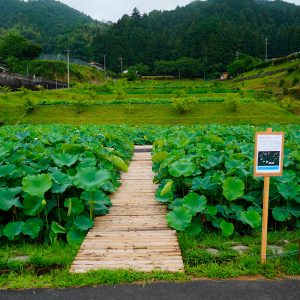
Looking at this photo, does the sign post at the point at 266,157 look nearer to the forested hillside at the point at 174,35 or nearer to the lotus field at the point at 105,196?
the lotus field at the point at 105,196

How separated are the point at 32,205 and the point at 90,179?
0.84 m

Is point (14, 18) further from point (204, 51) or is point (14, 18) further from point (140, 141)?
point (140, 141)

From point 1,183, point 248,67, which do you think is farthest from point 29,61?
point 1,183

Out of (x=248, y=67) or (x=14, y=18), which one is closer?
(x=248, y=67)

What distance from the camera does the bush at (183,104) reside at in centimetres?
3068

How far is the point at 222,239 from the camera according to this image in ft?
16.5

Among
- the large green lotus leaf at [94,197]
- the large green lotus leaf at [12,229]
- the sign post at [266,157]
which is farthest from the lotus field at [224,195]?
the large green lotus leaf at [12,229]

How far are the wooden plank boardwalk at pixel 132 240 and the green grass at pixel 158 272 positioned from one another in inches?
5.6

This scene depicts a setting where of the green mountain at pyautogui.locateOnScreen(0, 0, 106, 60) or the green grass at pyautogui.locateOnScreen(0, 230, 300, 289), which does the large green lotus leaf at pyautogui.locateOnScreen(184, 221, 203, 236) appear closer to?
the green grass at pyautogui.locateOnScreen(0, 230, 300, 289)

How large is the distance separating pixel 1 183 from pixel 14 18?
12432 centimetres

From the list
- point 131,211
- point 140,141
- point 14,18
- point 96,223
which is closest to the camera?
point 96,223

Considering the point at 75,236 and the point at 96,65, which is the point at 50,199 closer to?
the point at 75,236

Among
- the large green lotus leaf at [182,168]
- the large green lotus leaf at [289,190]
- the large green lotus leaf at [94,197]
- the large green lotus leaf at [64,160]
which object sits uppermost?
the large green lotus leaf at [64,160]

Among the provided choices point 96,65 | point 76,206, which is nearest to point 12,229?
point 76,206
